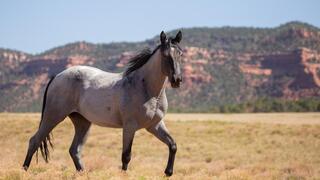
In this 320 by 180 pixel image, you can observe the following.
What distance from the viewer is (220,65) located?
152 meters

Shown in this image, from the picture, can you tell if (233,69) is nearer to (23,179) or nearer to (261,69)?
(261,69)

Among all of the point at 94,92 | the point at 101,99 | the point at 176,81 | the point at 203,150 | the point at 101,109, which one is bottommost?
the point at 203,150

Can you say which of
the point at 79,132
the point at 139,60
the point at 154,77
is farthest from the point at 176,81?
the point at 79,132

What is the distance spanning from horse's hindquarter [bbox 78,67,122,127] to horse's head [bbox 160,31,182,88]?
3.72 feet

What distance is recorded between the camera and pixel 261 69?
524ft

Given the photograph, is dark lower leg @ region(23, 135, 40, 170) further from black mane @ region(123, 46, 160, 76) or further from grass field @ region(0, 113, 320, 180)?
black mane @ region(123, 46, 160, 76)

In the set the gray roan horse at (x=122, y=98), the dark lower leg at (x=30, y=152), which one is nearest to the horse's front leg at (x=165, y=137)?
the gray roan horse at (x=122, y=98)

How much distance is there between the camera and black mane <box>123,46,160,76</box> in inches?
347

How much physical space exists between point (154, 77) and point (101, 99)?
1137mm

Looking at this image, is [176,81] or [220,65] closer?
[176,81]

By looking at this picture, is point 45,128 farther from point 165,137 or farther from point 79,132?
point 165,137

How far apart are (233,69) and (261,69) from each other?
1660 cm

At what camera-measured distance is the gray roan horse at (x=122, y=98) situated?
26.5ft

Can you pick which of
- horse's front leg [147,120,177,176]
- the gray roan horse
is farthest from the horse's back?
horse's front leg [147,120,177,176]
